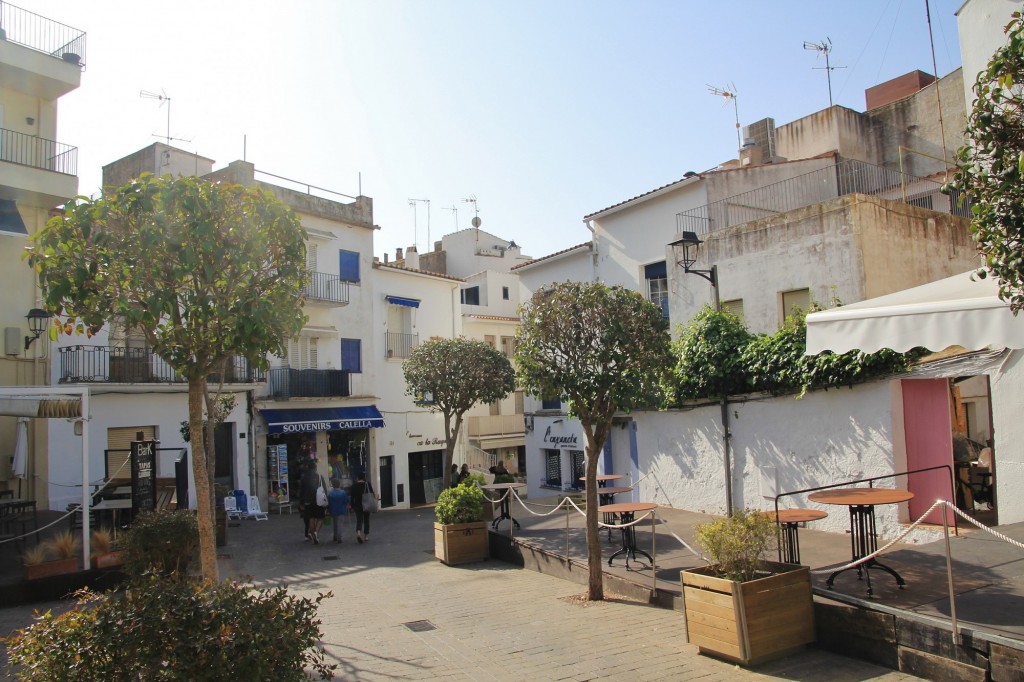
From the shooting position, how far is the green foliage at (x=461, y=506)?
41.7 ft

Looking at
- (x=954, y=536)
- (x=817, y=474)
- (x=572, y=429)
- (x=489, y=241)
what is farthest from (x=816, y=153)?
(x=489, y=241)

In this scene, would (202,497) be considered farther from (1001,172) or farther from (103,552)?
(103,552)

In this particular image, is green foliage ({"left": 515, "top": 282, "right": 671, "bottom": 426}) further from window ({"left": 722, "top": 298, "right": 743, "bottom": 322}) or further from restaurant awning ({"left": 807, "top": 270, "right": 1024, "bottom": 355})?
window ({"left": 722, "top": 298, "right": 743, "bottom": 322})

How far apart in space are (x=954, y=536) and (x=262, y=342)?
27.5 ft

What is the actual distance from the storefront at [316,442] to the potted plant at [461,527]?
11157mm

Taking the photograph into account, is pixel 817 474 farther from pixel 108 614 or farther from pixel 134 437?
pixel 134 437

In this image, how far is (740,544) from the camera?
667cm

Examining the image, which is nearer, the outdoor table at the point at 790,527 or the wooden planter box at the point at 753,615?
the wooden planter box at the point at 753,615

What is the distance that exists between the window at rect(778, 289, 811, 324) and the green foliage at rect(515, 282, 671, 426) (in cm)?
744

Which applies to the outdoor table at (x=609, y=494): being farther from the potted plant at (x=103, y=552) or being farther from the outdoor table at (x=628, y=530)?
the potted plant at (x=103, y=552)

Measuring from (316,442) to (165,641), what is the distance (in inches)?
896

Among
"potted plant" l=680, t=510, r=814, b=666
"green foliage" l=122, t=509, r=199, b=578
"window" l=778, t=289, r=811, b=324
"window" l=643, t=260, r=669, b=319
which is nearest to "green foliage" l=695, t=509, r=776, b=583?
"potted plant" l=680, t=510, r=814, b=666

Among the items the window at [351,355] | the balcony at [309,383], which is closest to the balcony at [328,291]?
the window at [351,355]

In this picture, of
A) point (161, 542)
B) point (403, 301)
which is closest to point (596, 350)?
point (161, 542)
